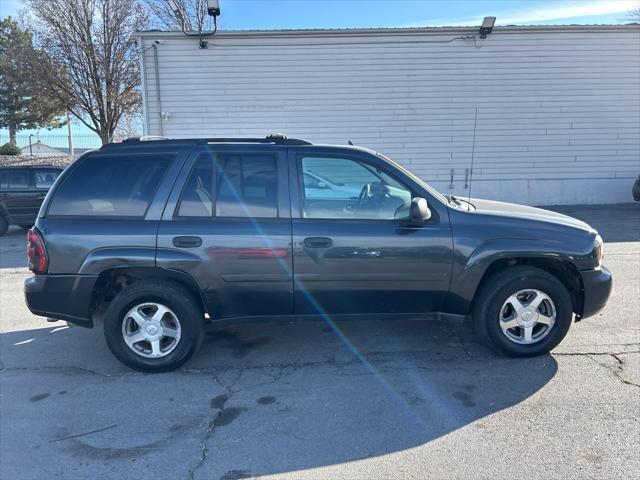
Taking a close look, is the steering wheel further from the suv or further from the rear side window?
the rear side window

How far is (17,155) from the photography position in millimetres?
29109

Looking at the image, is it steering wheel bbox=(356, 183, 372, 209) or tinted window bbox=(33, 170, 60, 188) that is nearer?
steering wheel bbox=(356, 183, 372, 209)

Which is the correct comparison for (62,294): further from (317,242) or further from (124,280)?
(317,242)

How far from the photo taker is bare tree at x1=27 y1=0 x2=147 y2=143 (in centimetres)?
2108

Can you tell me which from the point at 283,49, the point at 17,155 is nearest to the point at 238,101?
the point at 283,49

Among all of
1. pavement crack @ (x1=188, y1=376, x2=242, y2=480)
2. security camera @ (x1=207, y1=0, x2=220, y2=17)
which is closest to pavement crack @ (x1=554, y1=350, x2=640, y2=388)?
pavement crack @ (x1=188, y1=376, x2=242, y2=480)

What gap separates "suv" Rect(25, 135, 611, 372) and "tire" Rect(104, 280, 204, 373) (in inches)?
0.4

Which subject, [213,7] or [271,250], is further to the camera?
[213,7]

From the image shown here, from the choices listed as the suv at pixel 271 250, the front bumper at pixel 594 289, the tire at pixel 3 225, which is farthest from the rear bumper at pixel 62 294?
the tire at pixel 3 225

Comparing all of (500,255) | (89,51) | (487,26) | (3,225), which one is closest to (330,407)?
(500,255)

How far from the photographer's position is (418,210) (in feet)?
11.2

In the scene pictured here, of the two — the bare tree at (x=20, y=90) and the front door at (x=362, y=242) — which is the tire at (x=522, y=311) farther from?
the bare tree at (x=20, y=90)

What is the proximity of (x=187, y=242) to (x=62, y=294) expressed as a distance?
3.60 ft

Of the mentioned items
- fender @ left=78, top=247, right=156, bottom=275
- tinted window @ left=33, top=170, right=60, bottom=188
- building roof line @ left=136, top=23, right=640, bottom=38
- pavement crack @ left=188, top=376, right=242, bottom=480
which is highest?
building roof line @ left=136, top=23, right=640, bottom=38
